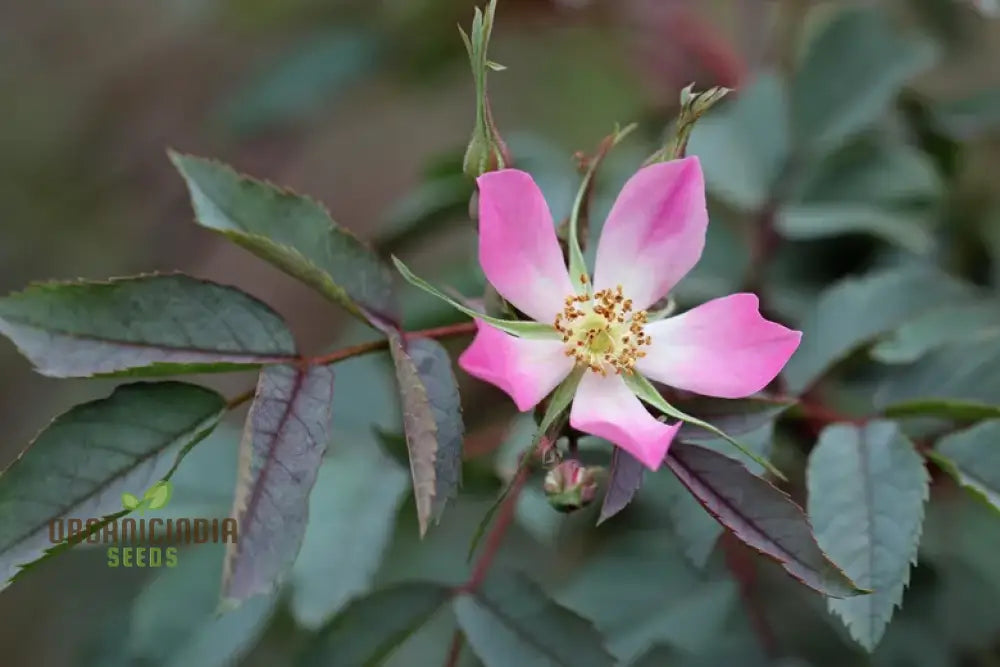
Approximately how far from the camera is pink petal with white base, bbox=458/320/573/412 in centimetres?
56

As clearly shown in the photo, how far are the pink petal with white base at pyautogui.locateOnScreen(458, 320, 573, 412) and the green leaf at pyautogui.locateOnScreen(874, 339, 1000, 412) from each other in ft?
0.94

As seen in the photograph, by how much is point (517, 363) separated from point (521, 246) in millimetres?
81

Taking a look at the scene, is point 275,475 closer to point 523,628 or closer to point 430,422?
point 430,422

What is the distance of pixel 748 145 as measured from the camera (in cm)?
114

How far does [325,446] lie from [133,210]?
1.47 m

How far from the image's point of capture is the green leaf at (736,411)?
65 centimetres

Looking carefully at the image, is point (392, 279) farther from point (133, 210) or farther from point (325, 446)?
point (133, 210)

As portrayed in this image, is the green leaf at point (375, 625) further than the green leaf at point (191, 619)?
No

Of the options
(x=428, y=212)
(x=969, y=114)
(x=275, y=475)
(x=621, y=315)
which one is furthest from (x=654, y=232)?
(x=969, y=114)

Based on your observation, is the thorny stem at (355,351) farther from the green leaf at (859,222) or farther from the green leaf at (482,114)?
the green leaf at (859,222)

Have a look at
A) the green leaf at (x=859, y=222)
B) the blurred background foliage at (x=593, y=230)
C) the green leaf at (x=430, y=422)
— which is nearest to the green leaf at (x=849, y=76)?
the blurred background foliage at (x=593, y=230)

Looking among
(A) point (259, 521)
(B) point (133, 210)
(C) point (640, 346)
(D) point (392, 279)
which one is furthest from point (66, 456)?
(B) point (133, 210)

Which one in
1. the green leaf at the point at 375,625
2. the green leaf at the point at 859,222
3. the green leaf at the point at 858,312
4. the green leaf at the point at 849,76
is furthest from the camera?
the green leaf at the point at 849,76

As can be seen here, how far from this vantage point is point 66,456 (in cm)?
57
